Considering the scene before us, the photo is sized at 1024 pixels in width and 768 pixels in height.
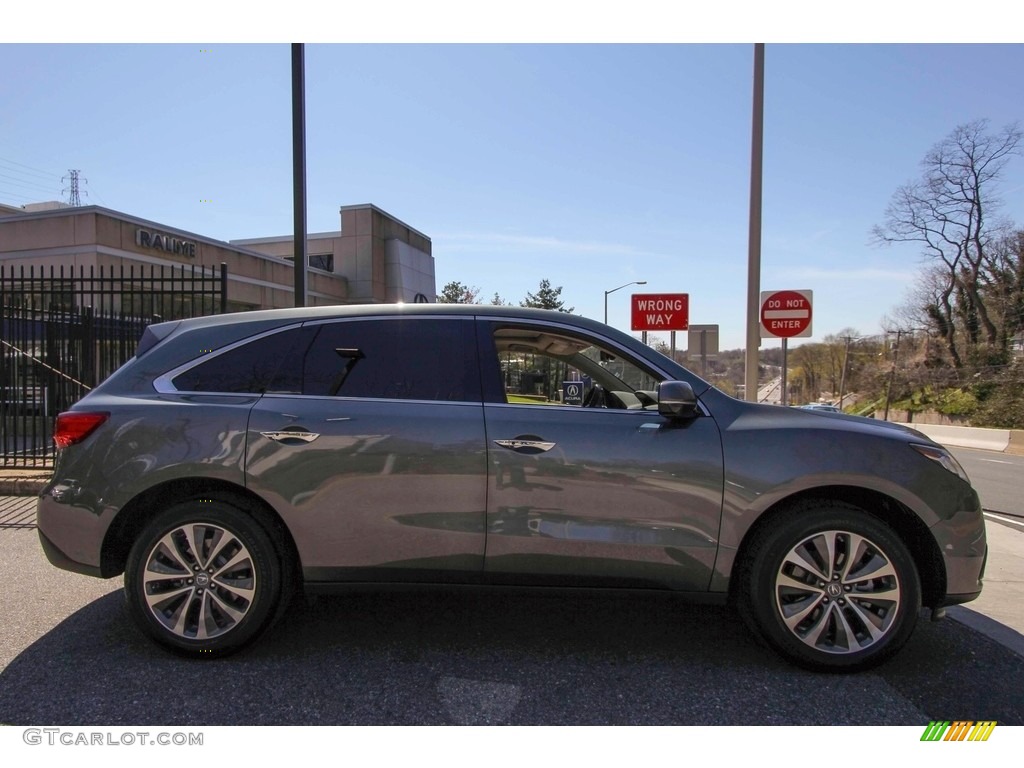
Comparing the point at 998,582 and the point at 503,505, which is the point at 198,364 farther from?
the point at 998,582

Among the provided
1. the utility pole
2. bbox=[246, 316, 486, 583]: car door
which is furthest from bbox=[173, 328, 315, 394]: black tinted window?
the utility pole

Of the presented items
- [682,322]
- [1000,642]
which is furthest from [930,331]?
[1000,642]

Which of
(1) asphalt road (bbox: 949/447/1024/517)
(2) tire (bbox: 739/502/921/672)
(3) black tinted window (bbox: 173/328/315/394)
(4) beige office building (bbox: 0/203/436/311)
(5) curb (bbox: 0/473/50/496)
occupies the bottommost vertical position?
(1) asphalt road (bbox: 949/447/1024/517)

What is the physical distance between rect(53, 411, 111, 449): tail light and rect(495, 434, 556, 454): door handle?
2.05 m

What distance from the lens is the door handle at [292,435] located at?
119 inches

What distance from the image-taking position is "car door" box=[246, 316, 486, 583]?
9.78 feet

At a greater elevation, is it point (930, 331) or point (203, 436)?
point (930, 331)

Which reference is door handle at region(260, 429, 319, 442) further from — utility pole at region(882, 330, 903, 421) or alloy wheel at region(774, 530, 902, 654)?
utility pole at region(882, 330, 903, 421)

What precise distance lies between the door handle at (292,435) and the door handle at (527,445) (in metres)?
0.93

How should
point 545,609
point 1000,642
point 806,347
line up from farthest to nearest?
point 806,347, point 545,609, point 1000,642

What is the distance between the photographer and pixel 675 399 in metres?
2.92

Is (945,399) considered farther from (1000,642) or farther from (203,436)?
(203,436)

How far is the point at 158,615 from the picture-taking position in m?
3.02

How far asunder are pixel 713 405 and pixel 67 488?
335 centimetres
